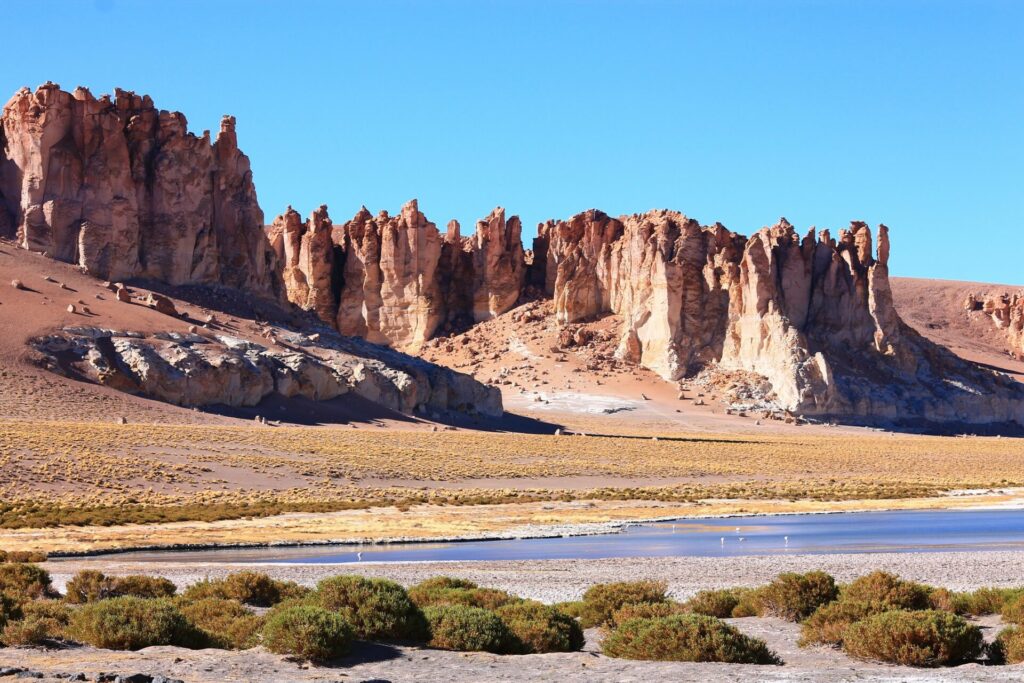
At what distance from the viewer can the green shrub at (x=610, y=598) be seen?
16703mm

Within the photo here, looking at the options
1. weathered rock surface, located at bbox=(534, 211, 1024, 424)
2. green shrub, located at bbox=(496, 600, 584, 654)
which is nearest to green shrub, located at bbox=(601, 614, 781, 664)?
green shrub, located at bbox=(496, 600, 584, 654)

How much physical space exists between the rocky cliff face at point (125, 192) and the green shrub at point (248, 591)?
221 feet

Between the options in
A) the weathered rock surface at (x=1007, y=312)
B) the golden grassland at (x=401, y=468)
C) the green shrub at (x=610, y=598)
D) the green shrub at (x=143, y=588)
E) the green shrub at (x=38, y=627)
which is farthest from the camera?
the weathered rock surface at (x=1007, y=312)

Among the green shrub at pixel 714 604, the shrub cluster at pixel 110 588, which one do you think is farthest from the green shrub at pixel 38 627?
the green shrub at pixel 714 604

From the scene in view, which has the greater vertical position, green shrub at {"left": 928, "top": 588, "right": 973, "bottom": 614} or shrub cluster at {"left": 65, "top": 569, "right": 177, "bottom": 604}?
green shrub at {"left": 928, "top": 588, "right": 973, "bottom": 614}

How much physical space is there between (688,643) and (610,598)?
11.5ft

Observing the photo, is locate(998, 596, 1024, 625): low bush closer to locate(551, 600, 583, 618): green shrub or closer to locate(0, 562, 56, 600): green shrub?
locate(551, 600, 583, 618): green shrub

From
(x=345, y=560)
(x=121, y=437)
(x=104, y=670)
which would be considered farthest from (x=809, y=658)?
(x=121, y=437)

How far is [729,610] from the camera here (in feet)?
57.2

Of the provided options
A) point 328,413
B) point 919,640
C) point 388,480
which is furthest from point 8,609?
point 328,413

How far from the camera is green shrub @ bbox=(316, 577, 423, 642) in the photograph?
48.5ft

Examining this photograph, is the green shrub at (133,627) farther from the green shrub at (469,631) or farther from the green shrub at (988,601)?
the green shrub at (988,601)

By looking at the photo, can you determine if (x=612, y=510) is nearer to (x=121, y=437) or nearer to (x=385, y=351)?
(x=121, y=437)

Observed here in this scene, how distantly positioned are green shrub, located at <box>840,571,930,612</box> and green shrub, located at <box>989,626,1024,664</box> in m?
1.86
